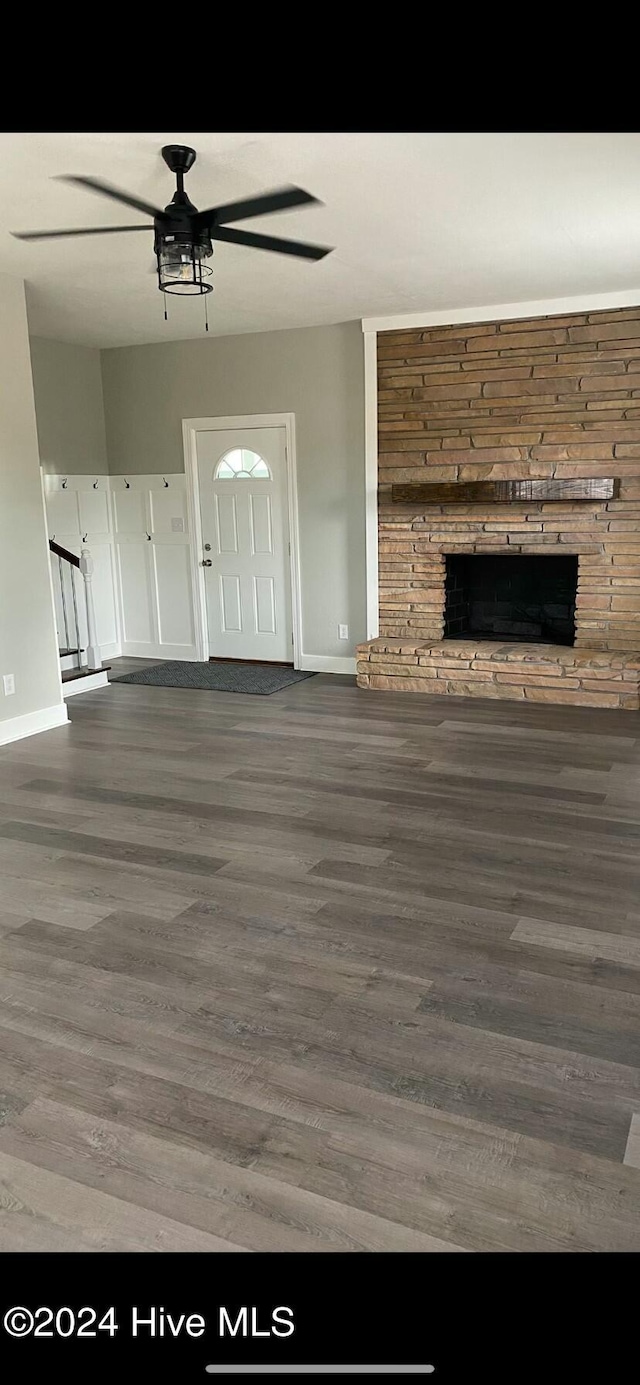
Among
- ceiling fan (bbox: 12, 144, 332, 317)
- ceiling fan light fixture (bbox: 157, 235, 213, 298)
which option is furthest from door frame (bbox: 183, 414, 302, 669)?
ceiling fan light fixture (bbox: 157, 235, 213, 298)

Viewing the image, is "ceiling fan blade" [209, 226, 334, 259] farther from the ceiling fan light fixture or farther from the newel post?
the newel post

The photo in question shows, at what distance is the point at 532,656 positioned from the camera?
6.14 m

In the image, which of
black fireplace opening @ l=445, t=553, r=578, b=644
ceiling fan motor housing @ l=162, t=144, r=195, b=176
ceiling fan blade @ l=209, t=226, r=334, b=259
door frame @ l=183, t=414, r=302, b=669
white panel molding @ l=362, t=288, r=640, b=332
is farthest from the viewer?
door frame @ l=183, t=414, r=302, b=669

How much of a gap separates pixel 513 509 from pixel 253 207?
135 inches

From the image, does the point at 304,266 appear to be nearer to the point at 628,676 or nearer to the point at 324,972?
the point at 628,676

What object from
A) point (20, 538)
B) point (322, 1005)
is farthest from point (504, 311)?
point (322, 1005)

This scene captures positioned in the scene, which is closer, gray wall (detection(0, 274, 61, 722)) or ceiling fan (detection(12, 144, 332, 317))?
ceiling fan (detection(12, 144, 332, 317))

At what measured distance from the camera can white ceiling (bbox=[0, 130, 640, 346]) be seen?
3176mm

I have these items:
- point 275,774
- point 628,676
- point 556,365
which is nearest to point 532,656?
point 628,676

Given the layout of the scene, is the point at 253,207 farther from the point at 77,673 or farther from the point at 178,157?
the point at 77,673

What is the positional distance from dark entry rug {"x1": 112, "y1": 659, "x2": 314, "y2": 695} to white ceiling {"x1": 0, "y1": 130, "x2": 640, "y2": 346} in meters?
2.51

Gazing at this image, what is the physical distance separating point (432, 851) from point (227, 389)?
485 cm

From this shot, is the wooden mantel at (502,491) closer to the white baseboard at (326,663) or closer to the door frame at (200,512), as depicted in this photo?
the door frame at (200,512)

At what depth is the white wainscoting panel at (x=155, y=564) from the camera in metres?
7.79
